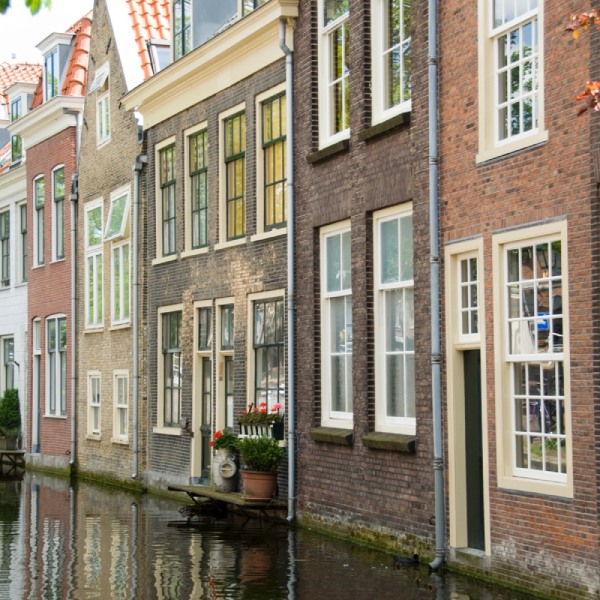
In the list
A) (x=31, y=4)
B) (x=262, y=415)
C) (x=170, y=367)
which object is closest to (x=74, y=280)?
(x=170, y=367)

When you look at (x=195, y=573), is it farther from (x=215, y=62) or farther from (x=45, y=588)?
(x=215, y=62)

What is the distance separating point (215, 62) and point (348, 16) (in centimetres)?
496

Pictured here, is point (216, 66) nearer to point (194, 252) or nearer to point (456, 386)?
point (194, 252)

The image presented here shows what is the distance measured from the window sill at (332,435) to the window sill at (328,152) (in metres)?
3.31

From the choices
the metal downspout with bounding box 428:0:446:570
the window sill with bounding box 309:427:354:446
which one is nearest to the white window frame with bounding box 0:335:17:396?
the window sill with bounding box 309:427:354:446

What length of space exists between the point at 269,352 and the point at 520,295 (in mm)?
7377

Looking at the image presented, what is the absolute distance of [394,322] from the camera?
617 inches

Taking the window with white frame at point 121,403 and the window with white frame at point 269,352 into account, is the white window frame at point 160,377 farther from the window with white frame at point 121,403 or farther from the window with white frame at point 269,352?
the window with white frame at point 269,352

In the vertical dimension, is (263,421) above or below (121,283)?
below

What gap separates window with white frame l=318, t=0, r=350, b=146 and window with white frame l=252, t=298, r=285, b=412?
2.81 m

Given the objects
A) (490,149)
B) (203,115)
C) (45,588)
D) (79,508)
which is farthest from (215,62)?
(45,588)

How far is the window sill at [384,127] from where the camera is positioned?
15.1 meters

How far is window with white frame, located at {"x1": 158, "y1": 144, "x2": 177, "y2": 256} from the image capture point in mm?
23969

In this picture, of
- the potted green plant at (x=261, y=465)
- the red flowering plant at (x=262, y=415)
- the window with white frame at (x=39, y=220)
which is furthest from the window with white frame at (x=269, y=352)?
the window with white frame at (x=39, y=220)
